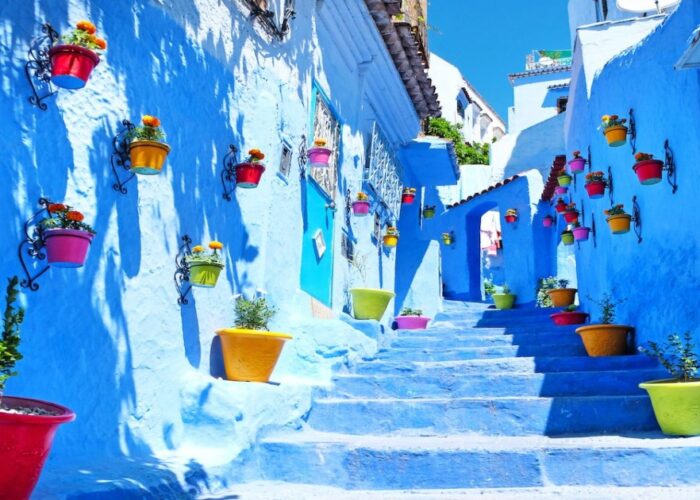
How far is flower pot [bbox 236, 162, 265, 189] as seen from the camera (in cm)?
553

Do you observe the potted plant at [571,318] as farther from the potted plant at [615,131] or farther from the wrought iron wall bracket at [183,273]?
the wrought iron wall bracket at [183,273]

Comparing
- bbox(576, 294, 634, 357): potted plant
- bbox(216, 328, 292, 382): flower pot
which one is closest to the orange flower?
bbox(216, 328, 292, 382): flower pot

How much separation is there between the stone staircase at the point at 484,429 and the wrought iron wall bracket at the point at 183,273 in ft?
4.05

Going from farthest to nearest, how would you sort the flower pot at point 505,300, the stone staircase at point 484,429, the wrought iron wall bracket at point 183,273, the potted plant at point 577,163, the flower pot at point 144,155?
1. the flower pot at point 505,300
2. the potted plant at point 577,163
3. the wrought iron wall bracket at point 183,273
4. the stone staircase at point 484,429
5. the flower pot at point 144,155

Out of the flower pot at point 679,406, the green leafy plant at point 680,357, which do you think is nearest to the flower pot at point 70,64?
the flower pot at point 679,406

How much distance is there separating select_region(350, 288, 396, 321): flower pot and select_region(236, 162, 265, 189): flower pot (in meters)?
3.39

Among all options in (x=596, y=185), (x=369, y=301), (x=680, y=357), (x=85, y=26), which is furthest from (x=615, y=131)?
(x=85, y=26)

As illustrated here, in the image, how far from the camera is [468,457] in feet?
14.7

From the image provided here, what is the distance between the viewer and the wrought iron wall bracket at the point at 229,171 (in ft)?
18.1

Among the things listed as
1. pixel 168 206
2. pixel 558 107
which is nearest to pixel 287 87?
pixel 168 206

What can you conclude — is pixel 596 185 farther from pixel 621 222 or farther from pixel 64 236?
pixel 64 236

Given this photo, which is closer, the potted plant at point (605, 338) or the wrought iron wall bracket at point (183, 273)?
the wrought iron wall bracket at point (183, 273)

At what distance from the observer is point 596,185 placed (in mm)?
7742

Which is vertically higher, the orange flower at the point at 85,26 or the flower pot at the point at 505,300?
the orange flower at the point at 85,26
